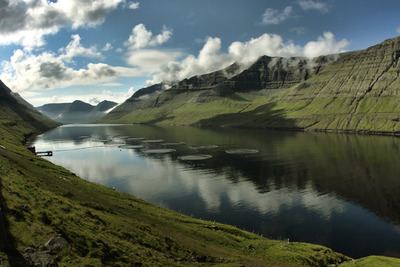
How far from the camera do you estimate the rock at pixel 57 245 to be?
30.8 metres

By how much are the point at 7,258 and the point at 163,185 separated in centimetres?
9412

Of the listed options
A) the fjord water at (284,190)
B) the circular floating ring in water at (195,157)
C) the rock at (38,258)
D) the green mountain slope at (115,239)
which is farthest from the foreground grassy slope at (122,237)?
the circular floating ring in water at (195,157)

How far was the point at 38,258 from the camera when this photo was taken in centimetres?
2833

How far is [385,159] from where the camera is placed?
6594 inches

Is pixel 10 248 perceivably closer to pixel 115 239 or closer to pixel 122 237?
pixel 115 239

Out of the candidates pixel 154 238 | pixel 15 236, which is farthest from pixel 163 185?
pixel 15 236

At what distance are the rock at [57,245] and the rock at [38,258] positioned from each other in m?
1.32

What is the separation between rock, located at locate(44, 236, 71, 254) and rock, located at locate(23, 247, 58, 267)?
1318 mm

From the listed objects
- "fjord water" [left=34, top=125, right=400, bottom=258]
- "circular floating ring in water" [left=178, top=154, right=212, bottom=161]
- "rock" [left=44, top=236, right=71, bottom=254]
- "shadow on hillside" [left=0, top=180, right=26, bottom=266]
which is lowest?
"fjord water" [left=34, top=125, right=400, bottom=258]

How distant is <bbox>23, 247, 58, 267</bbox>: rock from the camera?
27.7m

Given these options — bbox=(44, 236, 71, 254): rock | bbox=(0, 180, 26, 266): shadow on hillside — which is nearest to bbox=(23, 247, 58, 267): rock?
bbox=(0, 180, 26, 266): shadow on hillside

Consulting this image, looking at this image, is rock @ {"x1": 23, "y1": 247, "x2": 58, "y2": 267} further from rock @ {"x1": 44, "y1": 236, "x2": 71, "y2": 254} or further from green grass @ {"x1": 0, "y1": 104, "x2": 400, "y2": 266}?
rock @ {"x1": 44, "y1": 236, "x2": 71, "y2": 254}

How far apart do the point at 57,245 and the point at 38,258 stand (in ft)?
10.9

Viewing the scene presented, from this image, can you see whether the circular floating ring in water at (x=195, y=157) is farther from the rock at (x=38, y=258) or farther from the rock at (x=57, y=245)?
the rock at (x=38, y=258)
